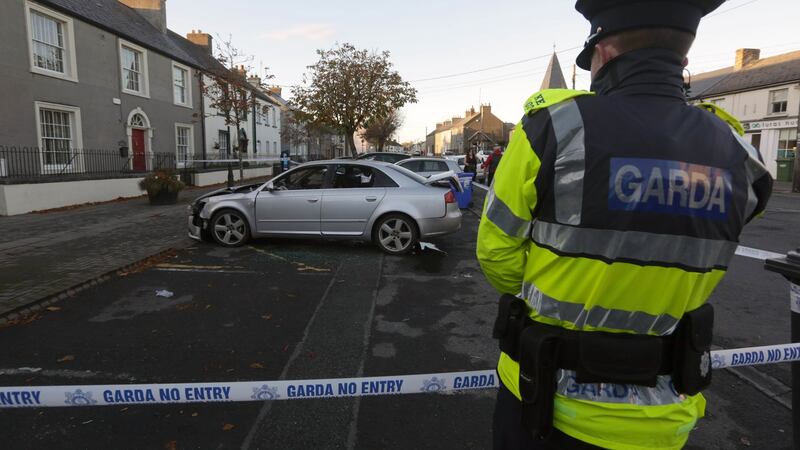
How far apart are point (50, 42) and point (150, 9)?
9.91 meters

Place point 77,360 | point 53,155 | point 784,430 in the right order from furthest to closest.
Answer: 1. point 53,155
2. point 77,360
3. point 784,430

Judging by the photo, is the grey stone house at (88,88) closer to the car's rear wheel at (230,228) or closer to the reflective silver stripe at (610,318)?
the car's rear wheel at (230,228)

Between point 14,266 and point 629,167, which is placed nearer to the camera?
point 629,167

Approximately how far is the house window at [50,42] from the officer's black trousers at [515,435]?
57.4ft

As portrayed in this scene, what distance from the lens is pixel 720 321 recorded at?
504 cm

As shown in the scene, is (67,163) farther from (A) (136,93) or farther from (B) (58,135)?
(A) (136,93)

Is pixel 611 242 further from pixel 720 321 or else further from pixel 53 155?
pixel 53 155

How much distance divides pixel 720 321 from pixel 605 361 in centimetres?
466

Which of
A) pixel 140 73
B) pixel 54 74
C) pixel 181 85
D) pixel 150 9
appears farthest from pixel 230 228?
pixel 150 9

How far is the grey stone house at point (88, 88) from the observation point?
13703mm

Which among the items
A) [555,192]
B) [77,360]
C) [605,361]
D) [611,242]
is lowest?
[77,360]

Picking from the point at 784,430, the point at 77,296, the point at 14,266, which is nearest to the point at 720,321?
the point at 784,430

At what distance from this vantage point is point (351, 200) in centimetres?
810

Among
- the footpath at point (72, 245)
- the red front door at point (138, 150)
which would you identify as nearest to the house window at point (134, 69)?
the red front door at point (138, 150)
